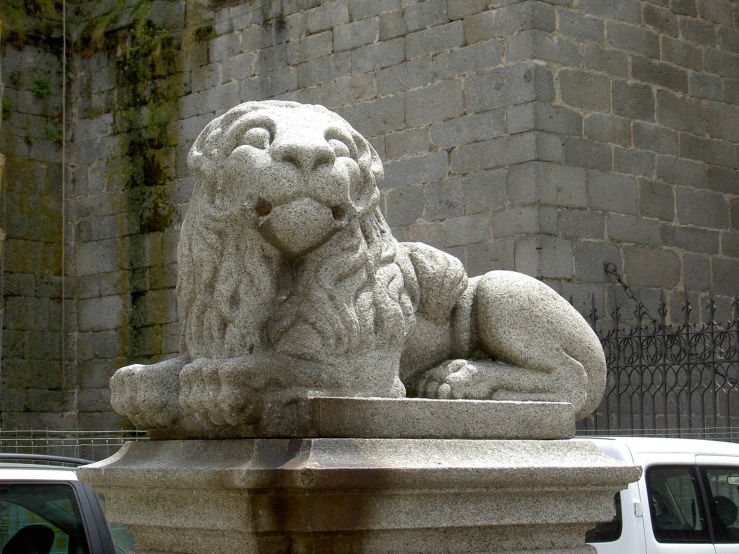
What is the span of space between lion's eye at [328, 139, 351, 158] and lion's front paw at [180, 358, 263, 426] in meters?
0.68

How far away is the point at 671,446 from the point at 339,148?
299 centimetres

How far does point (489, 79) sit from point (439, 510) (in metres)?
6.27

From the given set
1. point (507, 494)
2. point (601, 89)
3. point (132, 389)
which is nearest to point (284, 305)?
point (132, 389)

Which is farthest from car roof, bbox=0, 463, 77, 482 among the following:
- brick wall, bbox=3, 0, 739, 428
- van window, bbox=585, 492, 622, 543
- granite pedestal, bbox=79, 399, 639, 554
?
brick wall, bbox=3, 0, 739, 428

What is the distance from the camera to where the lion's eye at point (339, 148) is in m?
3.57

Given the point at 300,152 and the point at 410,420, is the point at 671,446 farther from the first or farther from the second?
the point at 300,152

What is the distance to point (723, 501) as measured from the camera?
19.3ft

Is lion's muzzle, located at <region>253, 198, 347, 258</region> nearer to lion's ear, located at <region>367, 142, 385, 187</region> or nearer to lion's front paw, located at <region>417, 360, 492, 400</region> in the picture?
lion's ear, located at <region>367, 142, 385, 187</region>

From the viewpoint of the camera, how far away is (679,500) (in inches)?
227

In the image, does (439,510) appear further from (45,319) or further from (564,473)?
(45,319)

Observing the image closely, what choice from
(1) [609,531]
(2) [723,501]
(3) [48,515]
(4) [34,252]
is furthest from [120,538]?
(4) [34,252]

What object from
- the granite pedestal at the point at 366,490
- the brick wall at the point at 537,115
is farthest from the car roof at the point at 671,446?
the brick wall at the point at 537,115

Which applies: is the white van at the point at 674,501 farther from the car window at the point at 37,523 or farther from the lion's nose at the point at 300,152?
the lion's nose at the point at 300,152

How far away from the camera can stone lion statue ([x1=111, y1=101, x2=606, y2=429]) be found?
342cm
